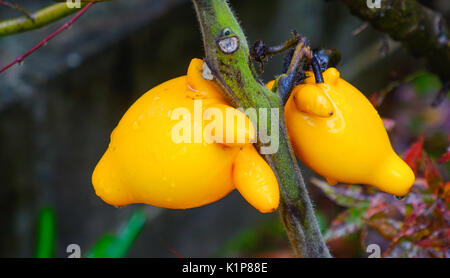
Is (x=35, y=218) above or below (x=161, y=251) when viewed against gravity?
above

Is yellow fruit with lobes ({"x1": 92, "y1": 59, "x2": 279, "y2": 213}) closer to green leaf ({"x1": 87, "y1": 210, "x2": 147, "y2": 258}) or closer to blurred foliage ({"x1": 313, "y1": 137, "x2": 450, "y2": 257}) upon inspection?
blurred foliage ({"x1": 313, "y1": 137, "x2": 450, "y2": 257})

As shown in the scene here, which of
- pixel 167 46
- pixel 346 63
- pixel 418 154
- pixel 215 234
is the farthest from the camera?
pixel 346 63

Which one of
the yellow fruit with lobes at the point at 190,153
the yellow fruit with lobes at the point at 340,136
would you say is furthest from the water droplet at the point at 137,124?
the yellow fruit with lobes at the point at 340,136

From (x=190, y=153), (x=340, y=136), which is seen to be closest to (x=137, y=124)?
(x=190, y=153)

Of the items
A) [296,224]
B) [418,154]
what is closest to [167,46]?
[418,154]

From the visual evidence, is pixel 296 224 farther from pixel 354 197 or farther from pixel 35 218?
pixel 35 218
